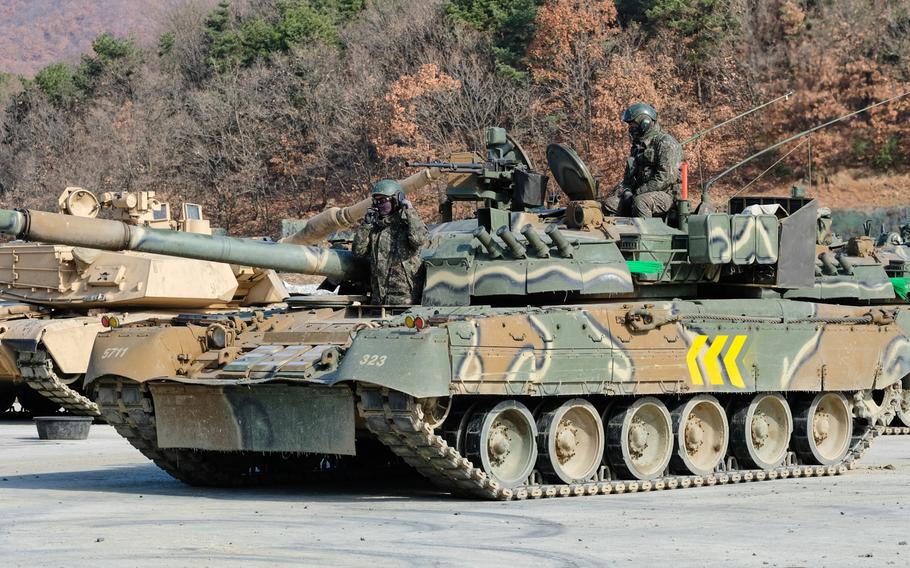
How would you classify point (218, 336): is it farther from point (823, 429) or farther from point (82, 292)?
point (82, 292)

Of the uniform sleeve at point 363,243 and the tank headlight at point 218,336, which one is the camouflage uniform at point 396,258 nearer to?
the uniform sleeve at point 363,243

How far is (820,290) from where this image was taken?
19.8m

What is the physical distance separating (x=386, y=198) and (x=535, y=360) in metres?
2.81

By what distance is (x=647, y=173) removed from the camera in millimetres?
18938

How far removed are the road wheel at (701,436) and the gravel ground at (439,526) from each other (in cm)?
59

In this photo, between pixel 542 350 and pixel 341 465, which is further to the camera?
pixel 341 465

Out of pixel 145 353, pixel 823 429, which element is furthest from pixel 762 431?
pixel 145 353

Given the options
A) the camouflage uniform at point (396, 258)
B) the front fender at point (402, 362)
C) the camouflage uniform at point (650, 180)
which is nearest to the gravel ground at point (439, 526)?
the front fender at point (402, 362)

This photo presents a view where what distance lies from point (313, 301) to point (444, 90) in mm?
38672

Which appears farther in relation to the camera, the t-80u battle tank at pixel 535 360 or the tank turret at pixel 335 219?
the tank turret at pixel 335 219

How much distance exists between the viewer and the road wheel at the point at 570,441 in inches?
616

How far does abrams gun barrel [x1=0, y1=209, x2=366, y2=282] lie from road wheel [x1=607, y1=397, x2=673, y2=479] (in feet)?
10.9

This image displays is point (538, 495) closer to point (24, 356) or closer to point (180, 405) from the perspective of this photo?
point (180, 405)

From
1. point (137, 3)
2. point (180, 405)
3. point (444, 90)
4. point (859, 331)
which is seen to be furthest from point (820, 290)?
→ point (137, 3)
